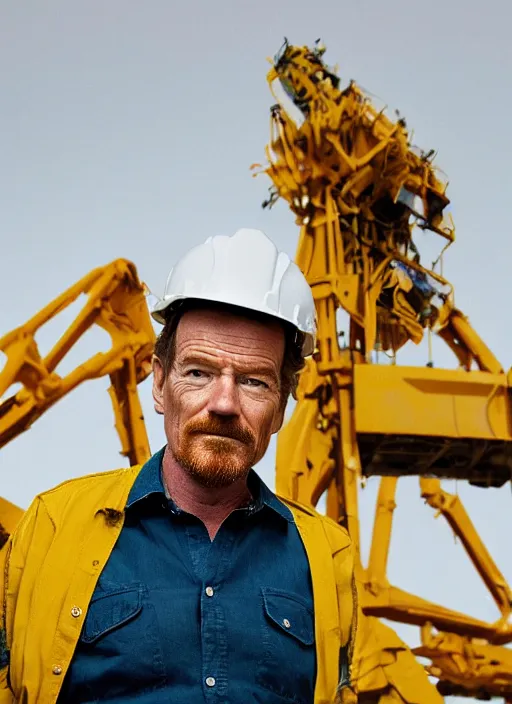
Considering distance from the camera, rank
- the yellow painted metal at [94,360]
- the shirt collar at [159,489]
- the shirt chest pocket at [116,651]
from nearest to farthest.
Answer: the shirt chest pocket at [116,651] < the shirt collar at [159,489] < the yellow painted metal at [94,360]

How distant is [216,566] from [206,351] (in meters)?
0.49

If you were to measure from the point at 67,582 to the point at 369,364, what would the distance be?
321 inches

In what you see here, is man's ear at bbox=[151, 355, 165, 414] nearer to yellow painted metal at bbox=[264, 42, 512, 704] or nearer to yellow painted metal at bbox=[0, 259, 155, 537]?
yellow painted metal at bbox=[0, 259, 155, 537]

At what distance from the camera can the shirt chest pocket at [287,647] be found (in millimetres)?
2180

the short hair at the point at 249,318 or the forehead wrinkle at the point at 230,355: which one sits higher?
the short hair at the point at 249,318

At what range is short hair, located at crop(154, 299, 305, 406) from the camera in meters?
2.41

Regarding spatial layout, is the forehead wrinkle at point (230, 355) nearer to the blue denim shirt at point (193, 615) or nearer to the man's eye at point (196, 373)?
the man's eye at point (196, 373)

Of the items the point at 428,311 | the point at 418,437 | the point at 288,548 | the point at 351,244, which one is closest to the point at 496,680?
the point at 418,437

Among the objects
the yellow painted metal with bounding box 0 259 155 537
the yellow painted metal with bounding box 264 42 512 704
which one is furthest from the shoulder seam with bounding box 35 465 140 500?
the yellow painted metal with bounding box 264 42 512 704

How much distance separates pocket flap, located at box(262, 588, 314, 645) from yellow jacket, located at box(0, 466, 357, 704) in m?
0.02

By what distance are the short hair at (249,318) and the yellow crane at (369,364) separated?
626 centimetres

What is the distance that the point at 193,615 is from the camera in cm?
215

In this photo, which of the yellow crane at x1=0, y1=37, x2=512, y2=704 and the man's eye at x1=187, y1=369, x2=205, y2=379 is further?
the yellow crane at x1=0, y1=37, x2=512, y2=704

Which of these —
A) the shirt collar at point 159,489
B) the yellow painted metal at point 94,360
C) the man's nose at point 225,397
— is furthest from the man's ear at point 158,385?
the yellow painted metal at point 94,360
